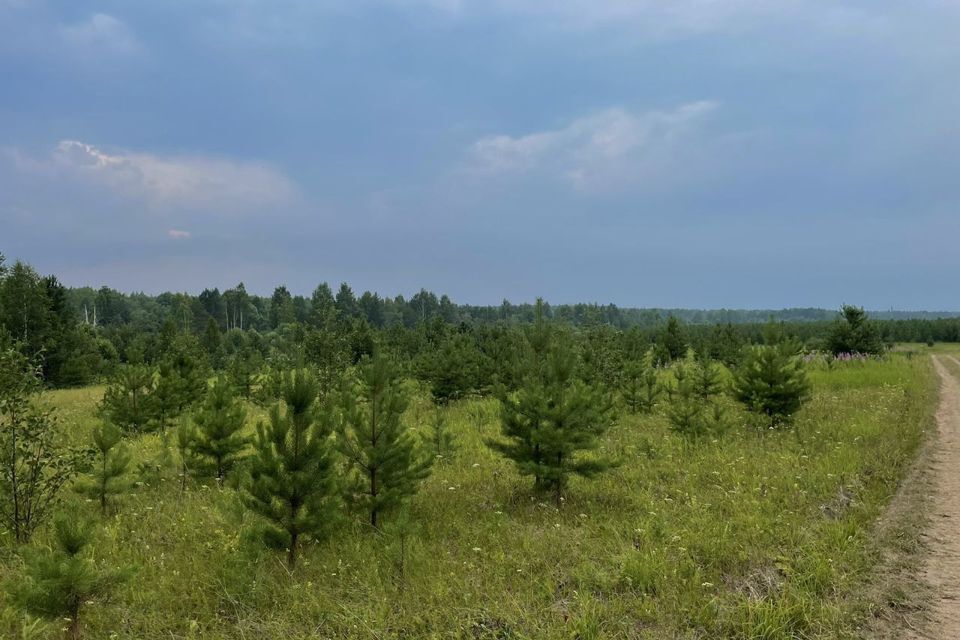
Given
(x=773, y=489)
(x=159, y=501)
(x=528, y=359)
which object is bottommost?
(x=159, y=501)

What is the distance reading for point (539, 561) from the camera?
598 cm

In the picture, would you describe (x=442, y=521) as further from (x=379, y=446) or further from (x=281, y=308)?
(x=281, y=308)

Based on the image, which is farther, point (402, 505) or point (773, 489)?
point (773, 489)

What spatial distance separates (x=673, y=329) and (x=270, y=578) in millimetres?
41357

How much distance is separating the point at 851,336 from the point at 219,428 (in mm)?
35612

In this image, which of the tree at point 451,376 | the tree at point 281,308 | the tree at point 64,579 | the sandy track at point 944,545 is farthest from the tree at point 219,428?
the tree at point 281,308

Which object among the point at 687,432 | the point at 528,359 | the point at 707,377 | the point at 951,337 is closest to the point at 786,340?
the point at 707,377

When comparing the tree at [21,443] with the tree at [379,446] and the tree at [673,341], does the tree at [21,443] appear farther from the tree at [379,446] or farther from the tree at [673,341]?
the tree at [673,341]

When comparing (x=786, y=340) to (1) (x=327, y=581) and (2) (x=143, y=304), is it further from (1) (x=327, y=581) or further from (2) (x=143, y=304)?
(2) (x=143, y=304)

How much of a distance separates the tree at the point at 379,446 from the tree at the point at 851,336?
3318cm

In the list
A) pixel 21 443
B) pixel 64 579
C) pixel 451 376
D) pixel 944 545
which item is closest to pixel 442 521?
pixel 64 579

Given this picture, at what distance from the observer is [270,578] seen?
18.8 ft

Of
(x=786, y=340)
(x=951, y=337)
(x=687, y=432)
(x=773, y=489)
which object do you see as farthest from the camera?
(x=951, y=337)

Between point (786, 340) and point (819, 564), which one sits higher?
point (786, 340)
